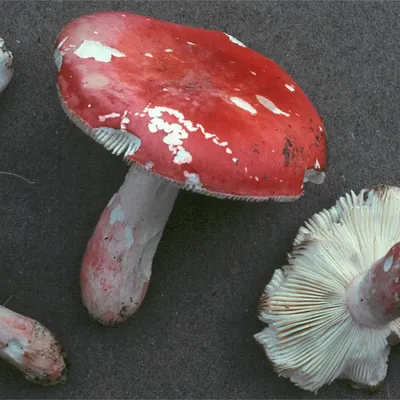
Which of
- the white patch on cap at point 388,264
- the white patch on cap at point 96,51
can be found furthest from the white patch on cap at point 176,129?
the white patch on cap at point 388,264

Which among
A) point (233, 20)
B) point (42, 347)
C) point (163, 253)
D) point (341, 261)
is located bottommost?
point (42, 347)

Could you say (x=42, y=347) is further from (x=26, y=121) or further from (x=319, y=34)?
(x=319, y=34)

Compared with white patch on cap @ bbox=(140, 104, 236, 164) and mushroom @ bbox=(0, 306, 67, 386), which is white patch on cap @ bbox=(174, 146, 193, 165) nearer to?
white patch on cap @ bbox=(140, 104, 236, 164)

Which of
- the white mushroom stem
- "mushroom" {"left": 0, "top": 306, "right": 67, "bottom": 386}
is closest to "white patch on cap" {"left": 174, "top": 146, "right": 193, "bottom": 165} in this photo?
the white mushroom stem

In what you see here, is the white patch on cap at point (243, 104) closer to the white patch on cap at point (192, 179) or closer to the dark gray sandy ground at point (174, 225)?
the white patch on cap at point (192, 179)

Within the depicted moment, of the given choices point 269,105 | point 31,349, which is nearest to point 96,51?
point 269,105

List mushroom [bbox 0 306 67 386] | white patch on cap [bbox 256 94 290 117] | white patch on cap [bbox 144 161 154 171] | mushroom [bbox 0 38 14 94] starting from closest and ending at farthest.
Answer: white patch on cap [bbox 144 161 154 171] < white patch on cap [bbox 256 94 290 117] < mushroom [bbox 0 306 67 386] < mushroom [bbox 0 38 14 94]

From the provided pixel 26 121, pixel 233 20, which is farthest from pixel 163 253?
pixel 233 20
